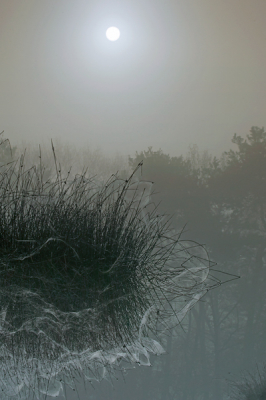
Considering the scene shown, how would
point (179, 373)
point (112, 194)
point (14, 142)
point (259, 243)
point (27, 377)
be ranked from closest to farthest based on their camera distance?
point (27, 377)
point (112, 194)
point (14, 142)
point (179, 373)
point (259, 243)

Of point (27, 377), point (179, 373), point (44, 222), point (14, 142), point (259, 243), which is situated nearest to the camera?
point (44, 222)

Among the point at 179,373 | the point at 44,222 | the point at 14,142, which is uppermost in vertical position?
the point at 14,142

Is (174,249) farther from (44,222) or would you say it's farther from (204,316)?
(204,316)

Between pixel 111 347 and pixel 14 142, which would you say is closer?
pixel 111 347

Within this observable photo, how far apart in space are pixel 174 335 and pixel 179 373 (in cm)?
28

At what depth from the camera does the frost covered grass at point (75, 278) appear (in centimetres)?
128

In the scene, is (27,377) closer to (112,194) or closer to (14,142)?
(112,194)

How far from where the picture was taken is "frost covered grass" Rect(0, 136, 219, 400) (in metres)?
1.28

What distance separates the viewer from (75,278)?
4.26ft

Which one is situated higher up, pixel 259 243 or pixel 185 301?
pixel 259 243

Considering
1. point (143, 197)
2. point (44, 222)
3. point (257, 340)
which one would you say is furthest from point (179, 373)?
point (44, 222)

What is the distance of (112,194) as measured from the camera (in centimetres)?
155

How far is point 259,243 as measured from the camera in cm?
246

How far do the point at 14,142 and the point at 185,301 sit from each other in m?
1.39
